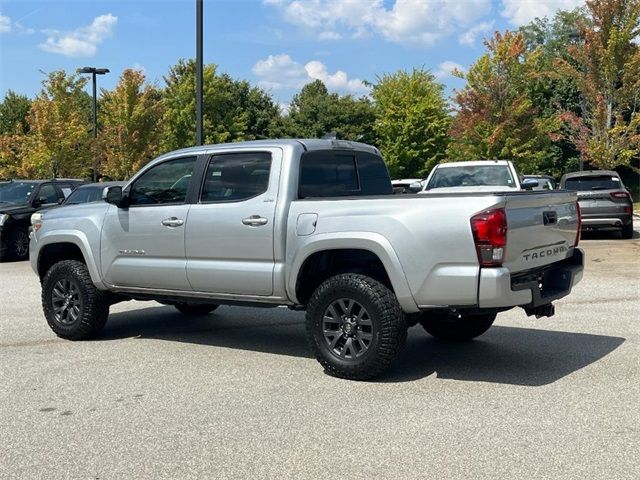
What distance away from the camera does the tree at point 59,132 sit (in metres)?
29.6

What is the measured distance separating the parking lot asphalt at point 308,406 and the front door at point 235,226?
0.77m

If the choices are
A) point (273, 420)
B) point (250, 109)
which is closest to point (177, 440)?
point (273, 420)

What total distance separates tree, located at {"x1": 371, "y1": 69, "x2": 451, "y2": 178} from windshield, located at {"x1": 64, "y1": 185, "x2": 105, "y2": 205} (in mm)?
30739

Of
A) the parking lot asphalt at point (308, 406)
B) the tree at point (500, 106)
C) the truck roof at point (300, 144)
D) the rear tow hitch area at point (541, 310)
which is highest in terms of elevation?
the tree at point (500, 106)

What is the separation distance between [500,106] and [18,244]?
22658 mm

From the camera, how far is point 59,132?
97.0ft

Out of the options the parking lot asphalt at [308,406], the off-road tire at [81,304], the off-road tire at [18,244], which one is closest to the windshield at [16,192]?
the off-road tire at [18,244]

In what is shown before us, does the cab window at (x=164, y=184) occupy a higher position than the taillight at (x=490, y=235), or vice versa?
the cab window at (x=164, y=184)

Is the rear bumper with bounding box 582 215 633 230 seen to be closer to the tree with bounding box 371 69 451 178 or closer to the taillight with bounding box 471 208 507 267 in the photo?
the taillight with bounding box 471 208 507 267

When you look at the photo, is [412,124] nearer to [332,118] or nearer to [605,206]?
[332,118]

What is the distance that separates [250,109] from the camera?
56781 mm

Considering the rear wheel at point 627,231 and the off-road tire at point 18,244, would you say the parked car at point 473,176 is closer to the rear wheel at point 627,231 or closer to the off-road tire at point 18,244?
the rear wheel at point 627,231

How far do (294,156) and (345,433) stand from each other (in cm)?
261

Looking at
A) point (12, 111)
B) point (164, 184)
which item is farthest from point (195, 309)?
point (12, 111)
